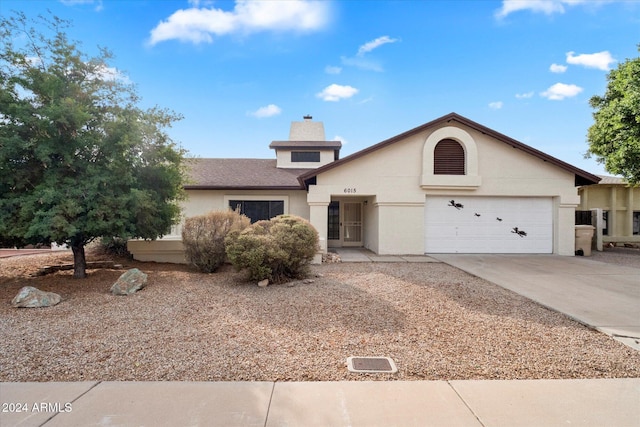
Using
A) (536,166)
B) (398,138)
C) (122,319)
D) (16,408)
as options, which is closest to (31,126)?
(122,319)

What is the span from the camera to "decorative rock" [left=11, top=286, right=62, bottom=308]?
631cm

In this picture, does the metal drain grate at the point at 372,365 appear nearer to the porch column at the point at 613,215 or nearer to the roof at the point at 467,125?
the roof at the point at 467,125

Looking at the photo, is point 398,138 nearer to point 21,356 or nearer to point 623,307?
point 623,307

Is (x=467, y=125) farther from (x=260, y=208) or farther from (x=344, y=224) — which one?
(x=260, y=208)

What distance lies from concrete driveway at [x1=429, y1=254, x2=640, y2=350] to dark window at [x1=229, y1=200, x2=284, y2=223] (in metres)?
7.27

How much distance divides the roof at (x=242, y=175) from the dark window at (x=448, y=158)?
5846 mm

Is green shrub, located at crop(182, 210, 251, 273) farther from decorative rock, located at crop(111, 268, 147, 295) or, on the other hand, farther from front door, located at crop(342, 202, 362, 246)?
front door, located at crop(342, 202, 362, 246)

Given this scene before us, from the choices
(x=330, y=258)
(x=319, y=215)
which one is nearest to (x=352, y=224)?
(x=319, y=215)

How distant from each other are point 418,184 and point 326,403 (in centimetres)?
1104

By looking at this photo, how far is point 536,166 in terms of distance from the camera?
13266 mm

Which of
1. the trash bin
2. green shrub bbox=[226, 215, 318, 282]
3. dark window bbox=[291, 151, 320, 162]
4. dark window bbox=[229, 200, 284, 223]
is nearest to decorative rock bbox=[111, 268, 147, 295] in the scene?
green shrub bbox=[226, 215, 318, 282]

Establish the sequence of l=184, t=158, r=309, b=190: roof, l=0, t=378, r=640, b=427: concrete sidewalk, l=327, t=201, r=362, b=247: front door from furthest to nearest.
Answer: l=327, t=201, r=362, b=247: front door < l=184, t=158, r=309, b=190: roof < l=0, t=378, r=640, b=427: concrete sidewalk

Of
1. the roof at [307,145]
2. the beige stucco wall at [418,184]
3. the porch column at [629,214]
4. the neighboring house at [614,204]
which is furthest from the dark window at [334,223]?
the porch column at [629,214]

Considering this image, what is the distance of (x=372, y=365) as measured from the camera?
3.95m
